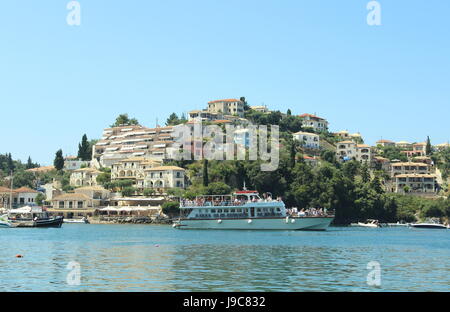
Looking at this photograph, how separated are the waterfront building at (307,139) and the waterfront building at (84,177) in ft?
179

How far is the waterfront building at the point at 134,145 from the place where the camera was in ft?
469

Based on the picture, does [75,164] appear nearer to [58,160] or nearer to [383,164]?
[58,160]

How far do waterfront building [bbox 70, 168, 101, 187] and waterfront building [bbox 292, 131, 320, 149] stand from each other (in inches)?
2144

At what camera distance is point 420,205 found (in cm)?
13150

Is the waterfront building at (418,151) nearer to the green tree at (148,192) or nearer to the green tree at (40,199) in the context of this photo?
the green tree at (148,192)

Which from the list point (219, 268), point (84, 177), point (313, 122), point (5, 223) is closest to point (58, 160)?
point (84, 177)

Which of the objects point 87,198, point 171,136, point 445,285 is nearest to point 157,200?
point 87,198

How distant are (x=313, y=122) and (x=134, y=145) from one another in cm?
6236

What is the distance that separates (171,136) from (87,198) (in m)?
30.1

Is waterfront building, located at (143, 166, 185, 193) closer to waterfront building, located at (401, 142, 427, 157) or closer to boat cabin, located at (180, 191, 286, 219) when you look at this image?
boat cabin, located at (180, 191, 286, 219)

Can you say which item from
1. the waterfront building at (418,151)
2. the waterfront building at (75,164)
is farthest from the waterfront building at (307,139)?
the waterfront building at (75,164)

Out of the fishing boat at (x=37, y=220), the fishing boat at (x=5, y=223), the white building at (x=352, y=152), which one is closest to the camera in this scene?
the fishing boat at (x=37, y=220)
